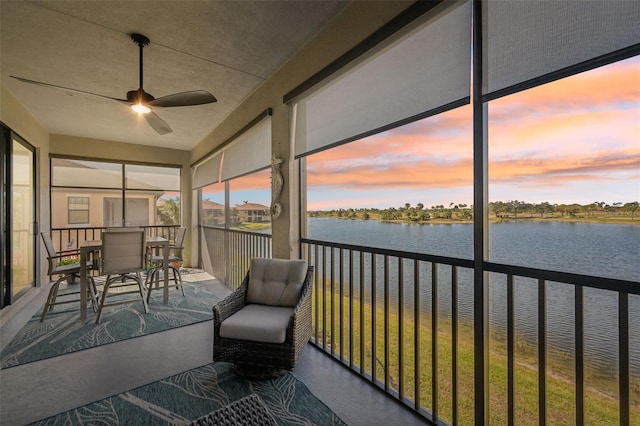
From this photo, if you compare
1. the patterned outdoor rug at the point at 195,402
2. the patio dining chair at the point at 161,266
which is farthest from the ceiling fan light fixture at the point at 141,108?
the patterned outdoor rug at the point at 195,402

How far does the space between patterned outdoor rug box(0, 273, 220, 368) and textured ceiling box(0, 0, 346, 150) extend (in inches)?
112

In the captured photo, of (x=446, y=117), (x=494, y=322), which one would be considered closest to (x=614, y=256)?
(x=494, y=322)

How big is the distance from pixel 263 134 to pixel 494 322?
3.17 metres

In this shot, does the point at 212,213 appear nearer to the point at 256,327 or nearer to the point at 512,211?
the point at 256,327

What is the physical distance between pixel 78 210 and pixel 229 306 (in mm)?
5775

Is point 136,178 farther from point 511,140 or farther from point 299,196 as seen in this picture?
point 511,140

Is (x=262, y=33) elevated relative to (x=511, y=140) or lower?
elevated

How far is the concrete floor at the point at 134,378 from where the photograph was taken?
184cm

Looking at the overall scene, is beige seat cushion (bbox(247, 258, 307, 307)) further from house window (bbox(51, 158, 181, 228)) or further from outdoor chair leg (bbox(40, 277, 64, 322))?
house window (bbox(51, 158, 181, 228))

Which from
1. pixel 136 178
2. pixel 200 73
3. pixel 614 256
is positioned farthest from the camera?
pixel 136 178

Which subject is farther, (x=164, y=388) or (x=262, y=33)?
(x=262, y=33)

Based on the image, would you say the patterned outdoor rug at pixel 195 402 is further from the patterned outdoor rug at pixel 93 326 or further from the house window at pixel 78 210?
the house window at pixel 78 210

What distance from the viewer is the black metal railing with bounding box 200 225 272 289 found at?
3955 millimetres

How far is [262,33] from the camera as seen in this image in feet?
8.38
